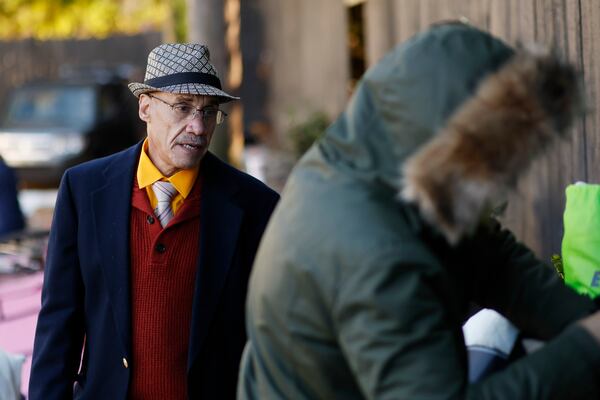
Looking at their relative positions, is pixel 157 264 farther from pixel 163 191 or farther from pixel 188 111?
pixel 188 111

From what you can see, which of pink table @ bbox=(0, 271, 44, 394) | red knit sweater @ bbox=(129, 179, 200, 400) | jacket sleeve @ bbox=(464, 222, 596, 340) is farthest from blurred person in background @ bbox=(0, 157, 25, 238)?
jacket sleeve @ bbox=(464, 222, 596, 340)

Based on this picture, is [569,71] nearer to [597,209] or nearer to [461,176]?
[461,176]

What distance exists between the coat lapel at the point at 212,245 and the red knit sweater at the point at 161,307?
0.18 ft

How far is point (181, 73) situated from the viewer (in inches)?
125

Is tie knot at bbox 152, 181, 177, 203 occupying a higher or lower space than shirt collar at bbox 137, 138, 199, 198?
lower

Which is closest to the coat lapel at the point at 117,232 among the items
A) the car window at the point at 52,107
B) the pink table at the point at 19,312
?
the pink table at the point at 19,312

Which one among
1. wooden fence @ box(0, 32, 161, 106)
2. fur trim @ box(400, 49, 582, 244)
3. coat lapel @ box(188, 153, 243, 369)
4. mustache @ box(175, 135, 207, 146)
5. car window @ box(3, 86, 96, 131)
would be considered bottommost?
car window @ box(3, 86, 96, 131)

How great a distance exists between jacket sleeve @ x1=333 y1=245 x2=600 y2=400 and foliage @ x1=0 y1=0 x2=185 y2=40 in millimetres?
28851

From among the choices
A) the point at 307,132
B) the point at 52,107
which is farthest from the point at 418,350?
the point at 52,107

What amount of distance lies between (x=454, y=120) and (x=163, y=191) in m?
1.65

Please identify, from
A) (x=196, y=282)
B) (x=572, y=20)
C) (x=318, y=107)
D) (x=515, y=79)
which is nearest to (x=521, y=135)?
(x=515, y=79)

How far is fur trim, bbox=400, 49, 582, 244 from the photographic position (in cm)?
159

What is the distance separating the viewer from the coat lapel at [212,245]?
2930 mm

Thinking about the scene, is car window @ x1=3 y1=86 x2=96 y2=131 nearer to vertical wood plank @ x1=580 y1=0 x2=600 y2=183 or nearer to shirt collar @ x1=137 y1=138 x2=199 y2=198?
vertical wood plank @ x1=580 y1=0 x2=600 y2=183
